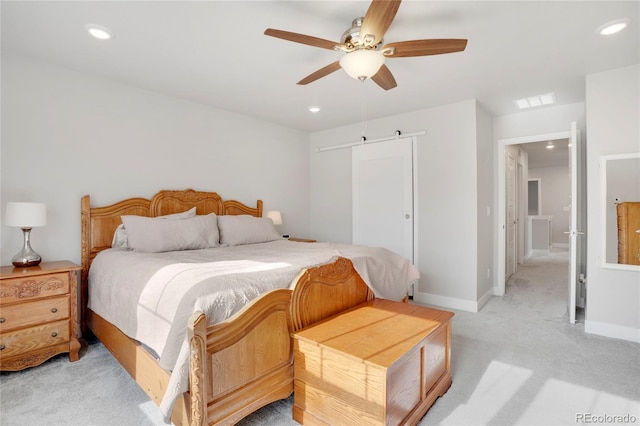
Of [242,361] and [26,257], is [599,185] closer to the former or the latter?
[242,361]

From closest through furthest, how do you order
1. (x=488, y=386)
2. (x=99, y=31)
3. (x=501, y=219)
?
1. (x=488, y=386)
2. (x=99, y=31)
3. (x=501, y=219)

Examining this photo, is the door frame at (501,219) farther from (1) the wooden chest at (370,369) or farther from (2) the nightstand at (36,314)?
(2) the nightstand at (36,314)

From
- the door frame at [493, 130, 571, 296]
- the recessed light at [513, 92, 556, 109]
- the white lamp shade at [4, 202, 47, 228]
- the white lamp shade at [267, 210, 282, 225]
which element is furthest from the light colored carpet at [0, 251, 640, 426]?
the recessed light at [513, 92, 556, 109]

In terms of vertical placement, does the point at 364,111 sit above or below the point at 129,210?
above

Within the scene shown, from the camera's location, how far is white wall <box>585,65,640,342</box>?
280cm

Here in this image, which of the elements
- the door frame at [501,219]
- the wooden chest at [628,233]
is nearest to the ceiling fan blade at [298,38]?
the wooden chest at [628,233]

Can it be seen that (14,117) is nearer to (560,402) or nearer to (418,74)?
(418,74)

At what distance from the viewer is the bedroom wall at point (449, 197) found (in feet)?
12.1

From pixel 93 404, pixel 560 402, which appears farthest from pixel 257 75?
pixel 560 402

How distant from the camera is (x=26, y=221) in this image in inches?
93.7

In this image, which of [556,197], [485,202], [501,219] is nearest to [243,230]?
[485,202]

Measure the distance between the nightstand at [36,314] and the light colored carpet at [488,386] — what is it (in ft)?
0.41

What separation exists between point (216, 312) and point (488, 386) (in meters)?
1.83

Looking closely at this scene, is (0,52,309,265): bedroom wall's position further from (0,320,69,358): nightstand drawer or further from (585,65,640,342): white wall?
(585,65,640,342): white wall
